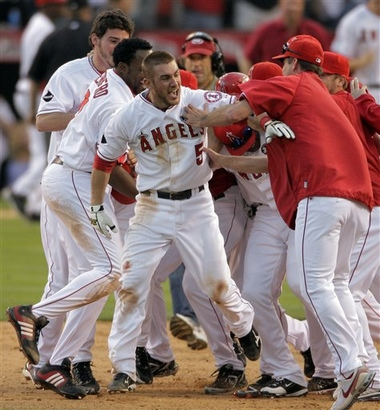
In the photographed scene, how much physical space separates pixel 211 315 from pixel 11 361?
1.70 m

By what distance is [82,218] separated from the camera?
24.0 feet

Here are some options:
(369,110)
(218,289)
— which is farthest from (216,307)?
(369,110)

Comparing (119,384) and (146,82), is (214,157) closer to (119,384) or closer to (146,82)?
(146,82)

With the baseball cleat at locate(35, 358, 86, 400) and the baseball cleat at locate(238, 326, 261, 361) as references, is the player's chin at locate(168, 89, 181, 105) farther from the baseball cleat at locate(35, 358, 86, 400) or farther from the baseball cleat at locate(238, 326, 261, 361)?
the baseball cleat at locate(35, 358, 86, 400)

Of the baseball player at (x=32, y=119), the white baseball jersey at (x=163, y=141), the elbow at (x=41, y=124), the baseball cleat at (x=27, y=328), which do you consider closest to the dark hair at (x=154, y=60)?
the white baseball jersey at (x=163, y=141)

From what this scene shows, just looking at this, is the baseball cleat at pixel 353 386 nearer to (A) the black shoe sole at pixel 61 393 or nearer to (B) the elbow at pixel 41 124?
(A) the black shoe sole at pixel 61 393

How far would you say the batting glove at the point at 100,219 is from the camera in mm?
7078

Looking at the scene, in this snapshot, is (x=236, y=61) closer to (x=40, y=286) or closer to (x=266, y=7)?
(x=266, y=7)

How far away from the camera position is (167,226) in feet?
23.3

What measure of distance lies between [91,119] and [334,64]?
1492mm

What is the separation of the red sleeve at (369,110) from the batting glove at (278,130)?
70 cm

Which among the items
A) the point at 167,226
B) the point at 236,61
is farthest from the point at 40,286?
the point at 236,61

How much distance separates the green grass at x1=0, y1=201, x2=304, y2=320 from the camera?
Answer: 10.9 meters

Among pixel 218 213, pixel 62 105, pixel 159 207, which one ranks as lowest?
pixel 218 213
